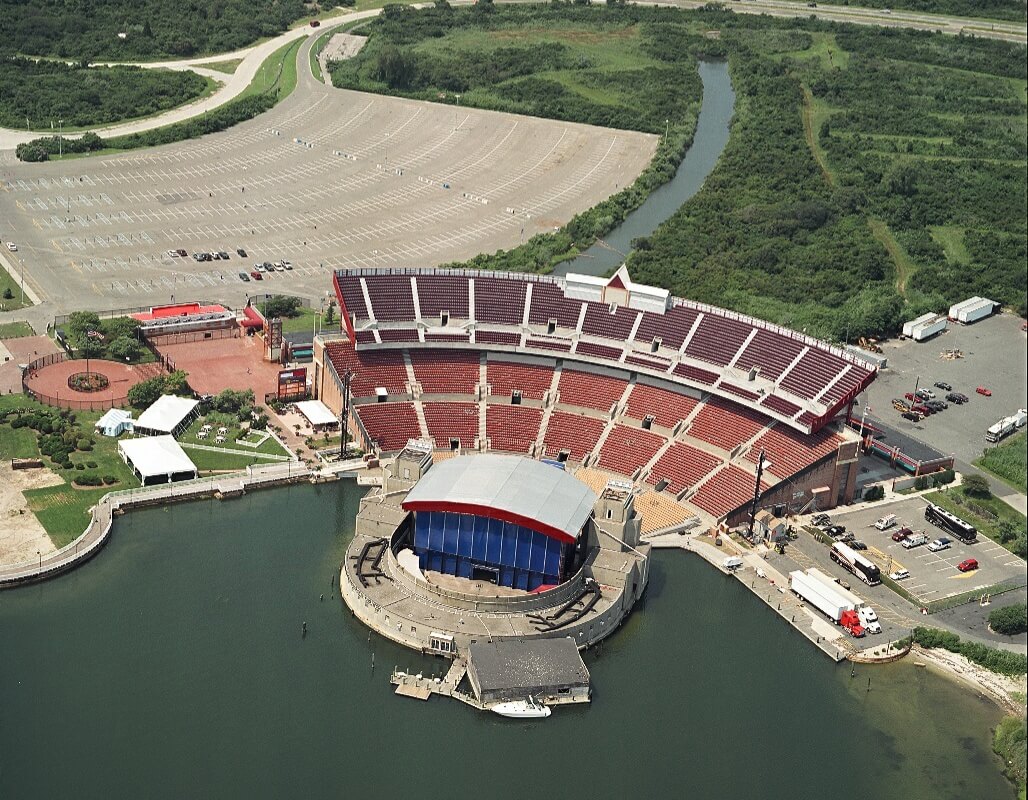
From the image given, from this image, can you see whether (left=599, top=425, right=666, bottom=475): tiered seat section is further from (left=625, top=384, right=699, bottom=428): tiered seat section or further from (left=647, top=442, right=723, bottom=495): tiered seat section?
(left=625, top=384, right=699, bottom=428): tiered seat section

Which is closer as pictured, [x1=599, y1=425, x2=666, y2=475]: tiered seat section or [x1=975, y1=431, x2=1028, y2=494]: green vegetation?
[x1=975, y1=431, x2=1028, y2=494]: green vegetation

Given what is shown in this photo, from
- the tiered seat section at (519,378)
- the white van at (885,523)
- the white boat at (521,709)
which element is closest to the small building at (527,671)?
the white boat at (521,709)

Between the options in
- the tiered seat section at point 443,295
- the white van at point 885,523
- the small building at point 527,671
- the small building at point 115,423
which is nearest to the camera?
the small building at point 527,671

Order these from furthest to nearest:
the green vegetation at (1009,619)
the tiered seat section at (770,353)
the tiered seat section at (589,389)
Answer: the tiered seat section at (589,389)
the tiered seat section at (770,353)
the green vegetation at (1009,619)

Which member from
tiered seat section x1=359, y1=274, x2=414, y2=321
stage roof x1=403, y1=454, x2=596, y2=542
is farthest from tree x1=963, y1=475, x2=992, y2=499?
tiered seat section x1=359, y1=274, x2=414, y2=321

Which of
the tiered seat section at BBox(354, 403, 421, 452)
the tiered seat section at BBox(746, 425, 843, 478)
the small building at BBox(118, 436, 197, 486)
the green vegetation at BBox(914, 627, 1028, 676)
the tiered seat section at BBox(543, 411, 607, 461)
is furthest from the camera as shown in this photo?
the tiered seat section at BBox(354, 403, 421, 452)

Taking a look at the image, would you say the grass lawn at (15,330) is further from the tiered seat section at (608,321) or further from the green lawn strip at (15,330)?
the tiered seat section at (608,321)

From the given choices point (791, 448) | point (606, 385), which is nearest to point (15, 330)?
point (606, 385)

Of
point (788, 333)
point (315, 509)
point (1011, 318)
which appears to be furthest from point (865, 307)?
point (315, 509)
